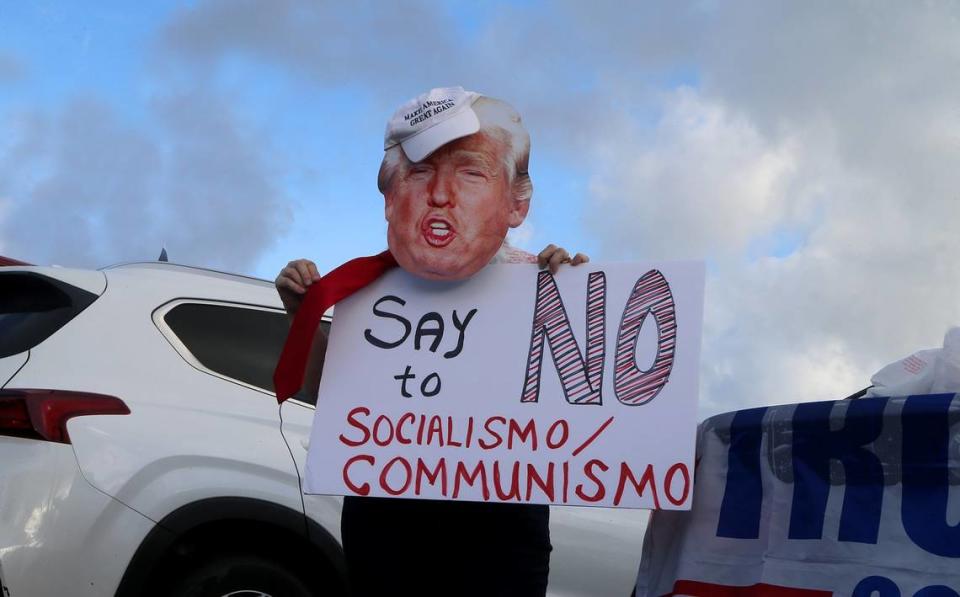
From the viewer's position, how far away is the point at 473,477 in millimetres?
2133

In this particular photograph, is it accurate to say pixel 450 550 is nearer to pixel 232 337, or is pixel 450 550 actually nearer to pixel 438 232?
pixel 438 232

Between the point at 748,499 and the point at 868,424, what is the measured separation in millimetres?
295

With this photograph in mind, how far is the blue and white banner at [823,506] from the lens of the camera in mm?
1733

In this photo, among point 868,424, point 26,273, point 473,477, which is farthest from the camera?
point 26,273

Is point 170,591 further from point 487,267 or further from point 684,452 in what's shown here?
point 684,452

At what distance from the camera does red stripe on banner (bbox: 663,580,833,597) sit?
1866 millimetres

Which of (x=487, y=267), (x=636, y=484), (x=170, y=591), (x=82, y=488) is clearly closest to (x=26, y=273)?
(x=82, y=488)

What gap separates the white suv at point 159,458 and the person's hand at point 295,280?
4.63 feet

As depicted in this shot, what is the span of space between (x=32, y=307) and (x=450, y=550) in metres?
2.25

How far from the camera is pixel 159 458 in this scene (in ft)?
11.7

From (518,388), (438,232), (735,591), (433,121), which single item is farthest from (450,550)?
(433,121)

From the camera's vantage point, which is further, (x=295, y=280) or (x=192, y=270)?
(x=192, y=270)

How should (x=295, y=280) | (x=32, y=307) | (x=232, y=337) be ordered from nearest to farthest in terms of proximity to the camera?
1. (x=295, y=280)
2. (x=32, y=307)
3. (x=232, y=337)

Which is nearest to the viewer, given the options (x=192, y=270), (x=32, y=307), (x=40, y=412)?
(x=40, y=412)
